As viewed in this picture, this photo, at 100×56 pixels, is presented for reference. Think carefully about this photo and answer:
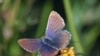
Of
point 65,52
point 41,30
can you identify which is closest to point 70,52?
point 65,52

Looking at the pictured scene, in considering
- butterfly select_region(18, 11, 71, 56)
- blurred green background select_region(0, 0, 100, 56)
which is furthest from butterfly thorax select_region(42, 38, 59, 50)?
blurred green background select_region(0, 0, 100, 56)

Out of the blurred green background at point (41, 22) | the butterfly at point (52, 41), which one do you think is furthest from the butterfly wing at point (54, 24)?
the blurred green background at point (41, 22)

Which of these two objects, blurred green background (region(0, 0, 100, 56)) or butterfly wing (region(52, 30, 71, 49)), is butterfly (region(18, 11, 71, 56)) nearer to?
butterfly wing (region(52, 30, 71, 49))

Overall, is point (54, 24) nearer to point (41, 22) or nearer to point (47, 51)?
point (47, 51)

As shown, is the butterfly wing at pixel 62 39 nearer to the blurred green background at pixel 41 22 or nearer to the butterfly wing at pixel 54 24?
the butterfly wing at pixel 54 24

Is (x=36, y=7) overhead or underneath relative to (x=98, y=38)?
overhead

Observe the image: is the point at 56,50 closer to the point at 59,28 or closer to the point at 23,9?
the point at 59,28
